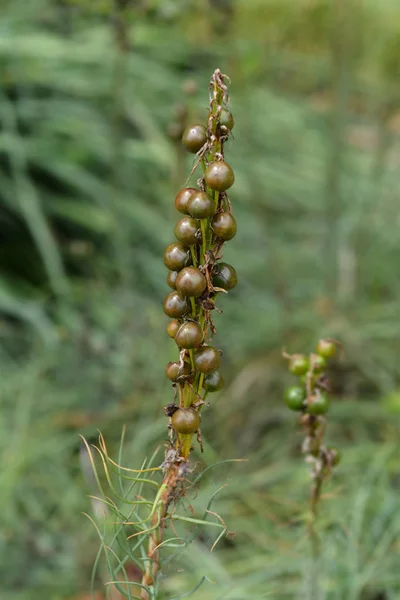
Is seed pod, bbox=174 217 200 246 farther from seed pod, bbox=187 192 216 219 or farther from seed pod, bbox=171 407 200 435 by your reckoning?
seed pod, bbox=171 407 200 435

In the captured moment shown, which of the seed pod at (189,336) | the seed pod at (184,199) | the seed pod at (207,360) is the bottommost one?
the seed pod at (207,360)

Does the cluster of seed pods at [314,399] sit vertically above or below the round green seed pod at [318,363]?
below

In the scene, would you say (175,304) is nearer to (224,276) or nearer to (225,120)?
(224,276)

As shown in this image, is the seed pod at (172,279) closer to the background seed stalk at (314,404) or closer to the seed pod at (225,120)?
the seed pod at (225,120)

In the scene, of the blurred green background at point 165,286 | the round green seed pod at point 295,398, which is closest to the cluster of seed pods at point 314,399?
the round green seed pod at point 295,398

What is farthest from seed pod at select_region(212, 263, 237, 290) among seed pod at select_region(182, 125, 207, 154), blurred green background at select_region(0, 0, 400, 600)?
blurred green background at select_region(0, 0, 400, 600)

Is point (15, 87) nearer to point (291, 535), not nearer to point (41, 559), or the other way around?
point (41, 559)

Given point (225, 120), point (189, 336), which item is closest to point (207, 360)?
point (189, 336)
